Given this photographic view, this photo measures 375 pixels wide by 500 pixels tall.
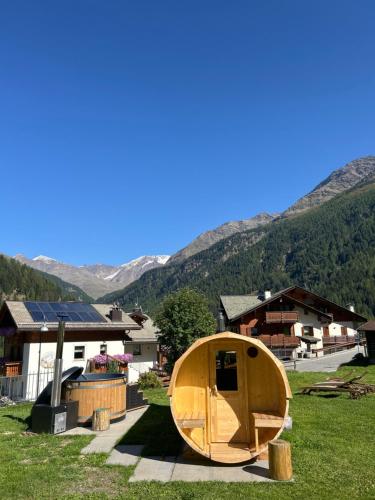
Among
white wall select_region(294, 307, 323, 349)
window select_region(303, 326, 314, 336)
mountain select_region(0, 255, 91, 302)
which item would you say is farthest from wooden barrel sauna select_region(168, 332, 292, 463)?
mountain select_region(0, 255, 91, 302)

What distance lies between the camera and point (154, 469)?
873cm

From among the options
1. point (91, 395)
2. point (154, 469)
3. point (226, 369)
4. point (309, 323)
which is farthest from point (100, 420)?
point (309, 323)

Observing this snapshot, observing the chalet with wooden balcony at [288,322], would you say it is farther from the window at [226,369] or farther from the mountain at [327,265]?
the mountain at [327,265]

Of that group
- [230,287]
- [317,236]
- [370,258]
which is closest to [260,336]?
[370,258]

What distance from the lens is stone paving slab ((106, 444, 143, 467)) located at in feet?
30.4

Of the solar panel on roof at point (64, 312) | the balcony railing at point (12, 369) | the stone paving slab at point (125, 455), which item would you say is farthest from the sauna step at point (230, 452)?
the balcony railing at point (12, 369)

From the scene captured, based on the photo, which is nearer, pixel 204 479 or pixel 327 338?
pixel 204 479

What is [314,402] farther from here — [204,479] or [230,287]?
[230,287]

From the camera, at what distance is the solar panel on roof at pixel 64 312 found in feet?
80.8

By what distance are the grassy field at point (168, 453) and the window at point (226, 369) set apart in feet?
7.18

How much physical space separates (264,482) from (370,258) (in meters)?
150

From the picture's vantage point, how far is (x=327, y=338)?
5334 cm

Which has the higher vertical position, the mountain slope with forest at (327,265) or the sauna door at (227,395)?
the mountain slope with forest at (327,265)

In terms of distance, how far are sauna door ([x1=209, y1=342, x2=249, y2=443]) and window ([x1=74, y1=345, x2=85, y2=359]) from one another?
679 inches
